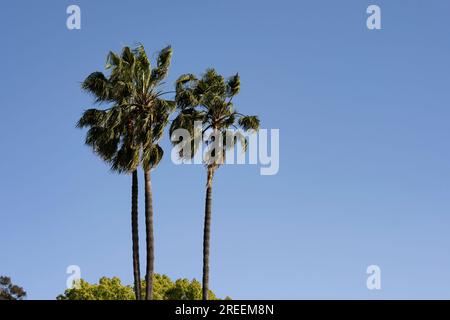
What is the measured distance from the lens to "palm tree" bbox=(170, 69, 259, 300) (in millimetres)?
47125

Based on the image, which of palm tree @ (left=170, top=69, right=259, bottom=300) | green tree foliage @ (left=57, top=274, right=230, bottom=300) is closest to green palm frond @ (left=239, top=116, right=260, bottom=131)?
palm tree @ (left=170, top=69, right=259, bottom=300)

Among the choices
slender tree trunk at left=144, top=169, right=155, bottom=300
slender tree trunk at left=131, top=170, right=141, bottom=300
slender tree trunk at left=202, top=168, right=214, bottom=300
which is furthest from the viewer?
slender tree trunk at left=202, top=168, right=214, bottom=300

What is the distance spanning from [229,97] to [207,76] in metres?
1.96

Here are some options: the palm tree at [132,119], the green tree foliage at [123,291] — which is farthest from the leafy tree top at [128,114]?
the green tree foliage at [123,291]

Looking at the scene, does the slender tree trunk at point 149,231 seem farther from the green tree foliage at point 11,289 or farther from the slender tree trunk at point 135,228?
the green tree foliage at point 11,289

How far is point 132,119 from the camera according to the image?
46.2 metres

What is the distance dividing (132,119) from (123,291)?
4730cm

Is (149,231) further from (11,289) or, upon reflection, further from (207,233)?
(11,289)

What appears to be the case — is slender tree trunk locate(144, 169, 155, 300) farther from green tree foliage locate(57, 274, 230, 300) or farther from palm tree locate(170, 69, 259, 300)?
green tree foliage locate(57, 274, 230, 300)

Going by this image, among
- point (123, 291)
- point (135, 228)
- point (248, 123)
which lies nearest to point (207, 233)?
point (135, 228)

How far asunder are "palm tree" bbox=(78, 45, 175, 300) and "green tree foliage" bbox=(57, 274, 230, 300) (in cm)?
4413
